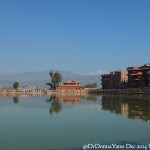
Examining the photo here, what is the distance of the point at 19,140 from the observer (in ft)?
85.5

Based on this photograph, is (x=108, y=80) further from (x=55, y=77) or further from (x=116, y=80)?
(x=55, y=77)

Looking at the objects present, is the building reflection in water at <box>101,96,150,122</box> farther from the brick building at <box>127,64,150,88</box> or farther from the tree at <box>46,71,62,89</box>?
the tree at <box>46,71,62,89</box>

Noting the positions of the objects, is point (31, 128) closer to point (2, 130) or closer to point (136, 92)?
point (2, 130)

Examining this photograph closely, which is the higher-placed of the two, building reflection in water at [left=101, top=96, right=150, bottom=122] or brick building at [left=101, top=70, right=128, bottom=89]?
brick building at [left=101, top=70, right=128, bottom=89]

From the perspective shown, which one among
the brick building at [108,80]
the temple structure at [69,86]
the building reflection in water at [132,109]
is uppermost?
the brick building at [108,80]

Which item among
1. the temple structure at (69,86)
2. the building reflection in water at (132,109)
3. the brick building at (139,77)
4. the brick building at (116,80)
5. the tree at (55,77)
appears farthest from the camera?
the temple structure at (69,86)

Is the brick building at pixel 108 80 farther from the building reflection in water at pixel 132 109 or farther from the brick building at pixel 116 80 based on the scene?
the building reflection in water at pixel 132 109

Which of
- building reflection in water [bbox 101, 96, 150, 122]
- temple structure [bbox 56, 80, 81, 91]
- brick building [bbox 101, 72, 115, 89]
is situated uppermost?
brick building [bbox 101, 72, 115, 89]

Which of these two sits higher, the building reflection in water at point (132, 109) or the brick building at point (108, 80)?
the brick building at point (108, 80)

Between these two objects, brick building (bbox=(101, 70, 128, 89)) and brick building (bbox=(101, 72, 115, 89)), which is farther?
brick building (bbox=(101, 72, 115, 89))

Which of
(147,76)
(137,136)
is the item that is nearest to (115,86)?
(147,76)

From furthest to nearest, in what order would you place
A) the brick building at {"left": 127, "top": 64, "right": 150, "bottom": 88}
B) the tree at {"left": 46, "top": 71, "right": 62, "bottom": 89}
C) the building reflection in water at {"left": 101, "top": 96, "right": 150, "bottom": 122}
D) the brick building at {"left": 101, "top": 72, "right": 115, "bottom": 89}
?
the brick building at {"left": 101, "top": 72, "right": 115, "bottom": 89}
the tree at {"left": 46, "top": 71, "right": 62, "bottom": 89}
the brick building at {"left": 127, "top": 64, "right": 150, "bottom": 88}
the building reflection in water at {"left": 101, "top": 96, "right": 150, "bottom": 122}

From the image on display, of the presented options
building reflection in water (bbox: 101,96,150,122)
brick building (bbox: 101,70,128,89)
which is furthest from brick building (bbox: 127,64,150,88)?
building reflection in water (bbox: 101,96,150,122)

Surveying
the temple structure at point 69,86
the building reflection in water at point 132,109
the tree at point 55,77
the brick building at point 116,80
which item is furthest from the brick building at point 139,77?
the building reflection in water at point 132,109
